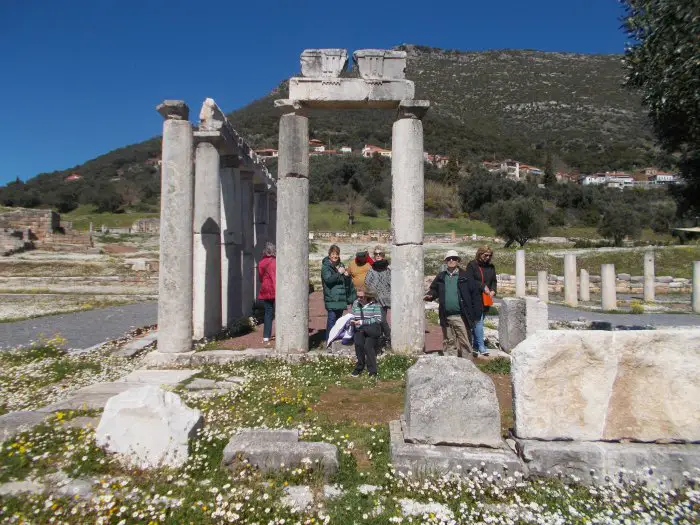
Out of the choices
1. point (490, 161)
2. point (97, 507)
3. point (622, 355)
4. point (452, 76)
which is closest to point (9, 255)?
point (97, 507)

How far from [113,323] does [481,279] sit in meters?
10.4

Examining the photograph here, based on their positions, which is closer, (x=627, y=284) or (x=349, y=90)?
(x=349, y=90)

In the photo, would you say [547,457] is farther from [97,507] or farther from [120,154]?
[120,154]

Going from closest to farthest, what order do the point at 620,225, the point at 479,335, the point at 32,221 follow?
the point at 479,335, the point at 32,221, the point at 620,225

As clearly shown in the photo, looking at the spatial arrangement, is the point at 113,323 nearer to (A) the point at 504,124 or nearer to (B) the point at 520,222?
(B) the point at 520,222

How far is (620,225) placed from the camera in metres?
41.9

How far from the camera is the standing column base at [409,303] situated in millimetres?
8664

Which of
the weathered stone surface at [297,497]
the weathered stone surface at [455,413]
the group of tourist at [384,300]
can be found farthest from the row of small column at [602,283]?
the weathered stone surface at [297,497]

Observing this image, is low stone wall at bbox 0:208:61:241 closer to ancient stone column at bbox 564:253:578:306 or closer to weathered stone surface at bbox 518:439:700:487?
ancient stone column at bbox 564:253:578:306

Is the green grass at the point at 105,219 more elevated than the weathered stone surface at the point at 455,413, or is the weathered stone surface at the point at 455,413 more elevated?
the green grass at the point at 105,219

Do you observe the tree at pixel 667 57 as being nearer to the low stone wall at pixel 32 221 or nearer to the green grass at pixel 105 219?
the low stone wall at pixel 32 221

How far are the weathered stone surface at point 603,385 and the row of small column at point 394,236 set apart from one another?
4415 mm

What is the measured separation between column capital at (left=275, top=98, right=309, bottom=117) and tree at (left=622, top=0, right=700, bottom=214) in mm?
6841

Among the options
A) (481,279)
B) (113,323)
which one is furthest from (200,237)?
(481,279)
